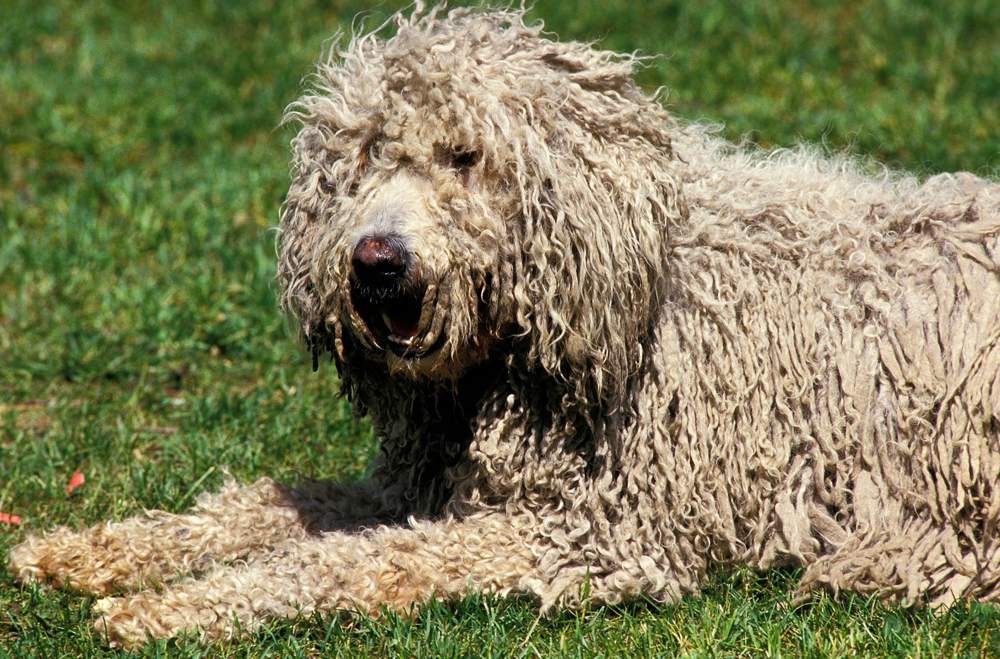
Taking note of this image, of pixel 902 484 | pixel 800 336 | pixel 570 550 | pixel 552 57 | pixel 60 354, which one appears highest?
pixel 552 57

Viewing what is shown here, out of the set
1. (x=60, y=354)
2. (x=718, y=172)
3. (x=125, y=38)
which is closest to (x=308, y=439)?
(x=60, y=354)

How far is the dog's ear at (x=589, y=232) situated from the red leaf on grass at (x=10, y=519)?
2.20 metres

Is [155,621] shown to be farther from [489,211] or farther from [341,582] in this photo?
[489,211]

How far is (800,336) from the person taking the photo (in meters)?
4.53

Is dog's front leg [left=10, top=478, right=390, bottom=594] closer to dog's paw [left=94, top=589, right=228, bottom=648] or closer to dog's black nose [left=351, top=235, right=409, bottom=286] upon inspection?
dog's paw [left=94, top=589, right=228, bottom=648]

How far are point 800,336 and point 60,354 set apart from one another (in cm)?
364

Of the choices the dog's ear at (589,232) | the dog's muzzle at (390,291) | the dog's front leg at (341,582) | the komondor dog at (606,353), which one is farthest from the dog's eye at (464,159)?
the dog's front leg at (341,582)

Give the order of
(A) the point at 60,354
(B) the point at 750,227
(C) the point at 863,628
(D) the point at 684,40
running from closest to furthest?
(C) the point at 863,628, (B) the point at 750,227, (A) the point at 60,354, (D) the point at 684,40

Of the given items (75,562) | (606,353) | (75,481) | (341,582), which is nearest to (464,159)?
(606,353)

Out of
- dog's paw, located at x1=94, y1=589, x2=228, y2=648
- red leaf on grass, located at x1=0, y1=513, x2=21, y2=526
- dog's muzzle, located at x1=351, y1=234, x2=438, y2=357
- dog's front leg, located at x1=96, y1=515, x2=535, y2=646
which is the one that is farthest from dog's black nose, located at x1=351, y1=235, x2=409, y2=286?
red leaf on grass, located at x1=0, y1=513, x2=21, y2=526

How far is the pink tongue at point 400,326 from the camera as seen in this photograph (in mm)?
4230

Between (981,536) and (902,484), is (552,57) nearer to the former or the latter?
(902,484)

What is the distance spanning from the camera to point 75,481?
18.5 feet

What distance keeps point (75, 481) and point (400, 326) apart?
202cm
